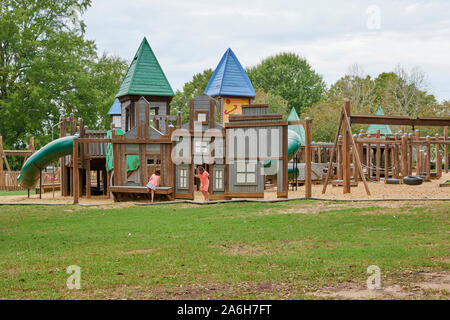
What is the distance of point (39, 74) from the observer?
4728 cm

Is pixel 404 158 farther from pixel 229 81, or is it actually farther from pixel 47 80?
pixel 47 80

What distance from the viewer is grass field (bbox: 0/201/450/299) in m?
7.83

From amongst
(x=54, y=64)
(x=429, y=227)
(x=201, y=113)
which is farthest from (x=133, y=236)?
(x=54, y=64)

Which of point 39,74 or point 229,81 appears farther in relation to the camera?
point 39,74

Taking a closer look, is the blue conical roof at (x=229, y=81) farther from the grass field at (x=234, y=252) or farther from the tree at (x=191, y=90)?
the tree at (x=191, y=90)

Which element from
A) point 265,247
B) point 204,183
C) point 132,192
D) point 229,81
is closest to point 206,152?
point 204,183

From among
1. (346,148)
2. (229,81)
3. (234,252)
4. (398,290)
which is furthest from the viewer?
(229,81)

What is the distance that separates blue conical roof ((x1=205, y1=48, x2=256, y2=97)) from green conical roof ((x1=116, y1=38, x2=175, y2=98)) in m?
2.93

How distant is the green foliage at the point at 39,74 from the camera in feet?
153

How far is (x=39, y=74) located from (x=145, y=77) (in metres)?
22.2

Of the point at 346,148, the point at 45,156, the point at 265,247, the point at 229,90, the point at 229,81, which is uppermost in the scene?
the point at 229,81

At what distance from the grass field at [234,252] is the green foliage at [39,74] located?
103 feet

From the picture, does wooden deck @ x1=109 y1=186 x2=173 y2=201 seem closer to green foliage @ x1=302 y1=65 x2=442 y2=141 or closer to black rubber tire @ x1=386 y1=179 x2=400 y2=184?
black rubber tire @ x1=386 y1=179 x2=400 y2=184
